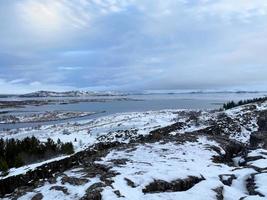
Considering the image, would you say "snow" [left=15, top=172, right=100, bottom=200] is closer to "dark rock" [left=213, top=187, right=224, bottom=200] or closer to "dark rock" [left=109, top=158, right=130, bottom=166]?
"dark rock" [left=109, top=158, right=130, bottom=166]

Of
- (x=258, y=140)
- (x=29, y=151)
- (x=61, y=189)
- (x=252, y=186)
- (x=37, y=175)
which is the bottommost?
(x=29, y=151)

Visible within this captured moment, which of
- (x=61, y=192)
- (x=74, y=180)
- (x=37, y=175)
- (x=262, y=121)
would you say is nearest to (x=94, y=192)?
(x=61, y=192)

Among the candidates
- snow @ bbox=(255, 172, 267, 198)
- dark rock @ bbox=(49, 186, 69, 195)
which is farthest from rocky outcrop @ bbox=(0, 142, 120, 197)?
snow @ bbox=(255, 172, 267, 198)

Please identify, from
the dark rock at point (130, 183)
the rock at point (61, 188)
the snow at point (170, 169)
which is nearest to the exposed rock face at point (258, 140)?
the snow at point (170, 169)

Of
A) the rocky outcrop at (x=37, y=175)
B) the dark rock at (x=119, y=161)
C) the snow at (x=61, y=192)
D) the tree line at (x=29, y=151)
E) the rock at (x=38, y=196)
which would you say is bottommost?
the tree line at (x=29, y=151)

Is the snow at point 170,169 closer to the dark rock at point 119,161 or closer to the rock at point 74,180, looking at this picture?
the dark rock at point 119,161

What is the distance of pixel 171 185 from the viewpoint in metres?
14.9

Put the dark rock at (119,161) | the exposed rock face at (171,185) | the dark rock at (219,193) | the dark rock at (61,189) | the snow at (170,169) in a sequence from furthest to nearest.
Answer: the dark rock at (119,161)
the exposed rock face at (171,185)
the dark rock at (61,189)
the snow at (170,169)
the dark rock at (219,193)

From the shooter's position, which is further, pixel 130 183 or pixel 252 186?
pixel 130 183

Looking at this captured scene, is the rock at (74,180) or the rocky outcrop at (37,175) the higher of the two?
the rock at (74,180)

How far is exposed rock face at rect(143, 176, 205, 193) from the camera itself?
14.4m

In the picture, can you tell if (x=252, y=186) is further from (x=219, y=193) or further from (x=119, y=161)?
(x=119, y=161)

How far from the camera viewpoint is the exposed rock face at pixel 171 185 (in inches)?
569

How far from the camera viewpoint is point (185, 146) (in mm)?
22953
